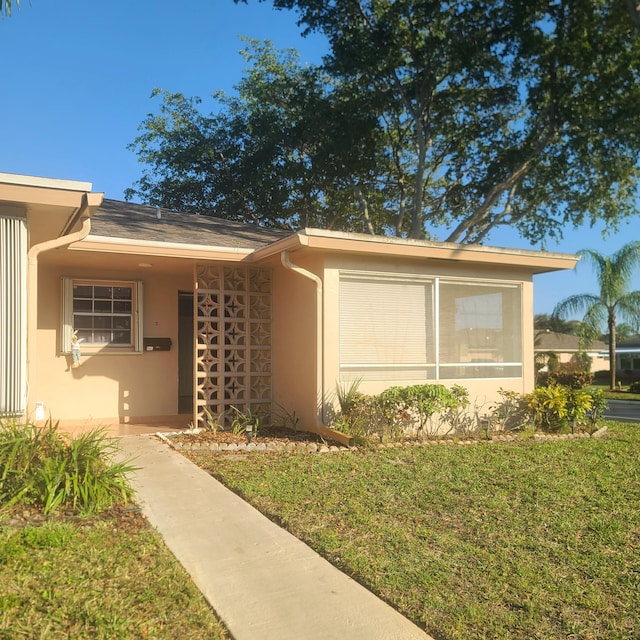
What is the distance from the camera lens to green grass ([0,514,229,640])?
3344mm

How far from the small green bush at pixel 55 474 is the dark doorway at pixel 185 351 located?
5693mm

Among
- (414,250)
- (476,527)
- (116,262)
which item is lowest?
(476,527)

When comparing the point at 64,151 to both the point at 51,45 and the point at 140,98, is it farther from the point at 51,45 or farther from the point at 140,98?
the point at 140,98

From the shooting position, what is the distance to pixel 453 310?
10258mm

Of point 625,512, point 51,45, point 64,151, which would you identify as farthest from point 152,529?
point 51,45

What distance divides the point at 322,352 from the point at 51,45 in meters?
10.7

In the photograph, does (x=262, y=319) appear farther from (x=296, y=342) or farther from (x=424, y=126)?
(x=424, y=126)

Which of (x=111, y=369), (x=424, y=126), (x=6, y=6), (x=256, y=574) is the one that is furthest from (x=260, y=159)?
(x=256, y=574)

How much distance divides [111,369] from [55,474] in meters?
5.39

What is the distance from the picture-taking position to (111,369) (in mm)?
10398

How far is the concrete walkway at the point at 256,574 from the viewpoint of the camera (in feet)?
11.5

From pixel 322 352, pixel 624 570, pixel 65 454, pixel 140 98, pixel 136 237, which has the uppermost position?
pixel 140 98

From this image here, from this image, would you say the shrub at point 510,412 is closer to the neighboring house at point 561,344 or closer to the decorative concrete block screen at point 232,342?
the decorative concrete block screen at point 232,342

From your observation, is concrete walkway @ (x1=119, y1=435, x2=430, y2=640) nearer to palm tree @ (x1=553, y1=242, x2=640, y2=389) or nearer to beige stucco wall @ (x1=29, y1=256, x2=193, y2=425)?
beige stucco wall @ (x1=29, y1=256, x2=193, y2=425)
